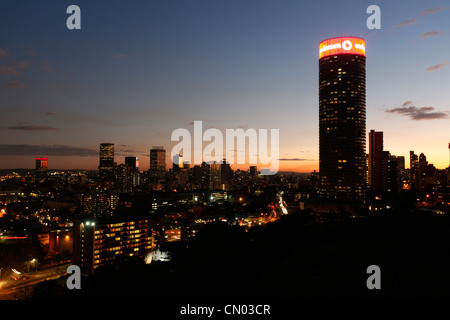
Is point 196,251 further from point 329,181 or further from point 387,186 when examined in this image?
point 387,186

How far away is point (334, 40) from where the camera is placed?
172ft

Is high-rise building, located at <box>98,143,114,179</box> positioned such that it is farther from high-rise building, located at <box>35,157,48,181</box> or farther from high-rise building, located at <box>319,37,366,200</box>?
high-rise building, located at <box>319,37,366,200</box>

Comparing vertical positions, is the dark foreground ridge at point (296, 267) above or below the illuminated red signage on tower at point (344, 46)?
below

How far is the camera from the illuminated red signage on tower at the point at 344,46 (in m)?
52.2

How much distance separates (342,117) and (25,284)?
4542 centimetres

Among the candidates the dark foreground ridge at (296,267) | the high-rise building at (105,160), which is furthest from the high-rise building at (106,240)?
the high-rise building at (105,160)

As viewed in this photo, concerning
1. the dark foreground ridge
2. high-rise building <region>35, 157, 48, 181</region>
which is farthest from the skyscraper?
high-rise building <region>35, 157, 48, 181</region>

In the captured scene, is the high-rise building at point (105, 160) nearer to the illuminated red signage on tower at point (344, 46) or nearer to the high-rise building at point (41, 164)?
the high-rise building at point (41, 164)

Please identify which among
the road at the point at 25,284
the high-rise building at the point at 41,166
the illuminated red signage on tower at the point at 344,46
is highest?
the illuminated red signage on tower at the point at 344,46

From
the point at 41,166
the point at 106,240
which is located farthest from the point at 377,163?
the point at 41,166

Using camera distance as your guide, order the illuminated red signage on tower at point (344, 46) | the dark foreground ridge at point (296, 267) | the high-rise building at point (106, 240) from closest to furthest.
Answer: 1. the dark foreground ridge at point (296, 267)
2. the high-rise building at point (106, 240)
3. the illuminated red signage on tower at point (344, 46)

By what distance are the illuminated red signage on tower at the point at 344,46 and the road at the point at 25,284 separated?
46591 mm

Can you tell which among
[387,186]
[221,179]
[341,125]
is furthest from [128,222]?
[221,179]

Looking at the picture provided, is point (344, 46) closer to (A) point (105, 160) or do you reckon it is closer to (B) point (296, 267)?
(B) point (296, 267)
